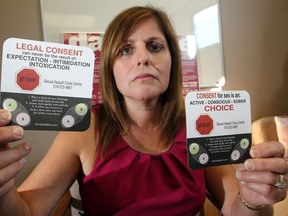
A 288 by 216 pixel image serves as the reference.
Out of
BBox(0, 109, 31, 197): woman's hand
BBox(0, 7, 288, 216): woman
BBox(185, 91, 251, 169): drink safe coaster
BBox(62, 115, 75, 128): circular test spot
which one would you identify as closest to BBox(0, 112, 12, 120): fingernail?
BBox(0, 109, 31, 197): woman's hand

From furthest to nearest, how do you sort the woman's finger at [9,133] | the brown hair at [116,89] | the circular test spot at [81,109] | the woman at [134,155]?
the brown hair at [116,89]
the woman at [134,155]
the circular test spot at [81,109]
the woman's finger at [9,133]

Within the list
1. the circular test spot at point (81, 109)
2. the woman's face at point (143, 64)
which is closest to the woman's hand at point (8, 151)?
the circular test spot at point (81, 109)

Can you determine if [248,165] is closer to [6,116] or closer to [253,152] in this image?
[253,152]

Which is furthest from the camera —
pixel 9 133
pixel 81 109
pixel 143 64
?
pixel 143 64

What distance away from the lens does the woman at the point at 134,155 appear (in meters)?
0.83

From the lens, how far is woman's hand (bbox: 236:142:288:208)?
66cm

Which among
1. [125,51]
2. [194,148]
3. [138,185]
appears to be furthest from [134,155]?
[125,51]

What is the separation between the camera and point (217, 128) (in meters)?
0.71

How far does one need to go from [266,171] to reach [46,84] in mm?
580

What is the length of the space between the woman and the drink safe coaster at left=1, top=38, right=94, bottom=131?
258 millimetres

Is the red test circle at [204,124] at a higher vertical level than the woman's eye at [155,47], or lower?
lower

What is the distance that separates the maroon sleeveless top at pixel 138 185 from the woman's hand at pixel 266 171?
26 cm

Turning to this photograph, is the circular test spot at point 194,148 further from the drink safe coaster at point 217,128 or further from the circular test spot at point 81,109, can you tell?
the circular test spot at point 81,109

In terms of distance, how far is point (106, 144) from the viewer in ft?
2.92
